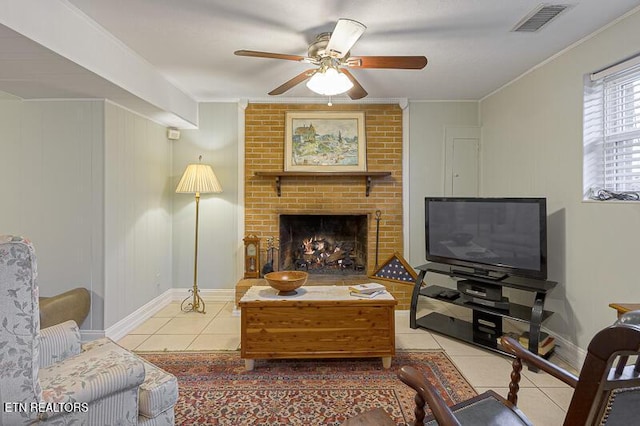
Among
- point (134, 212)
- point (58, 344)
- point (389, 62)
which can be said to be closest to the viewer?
point (58, 344)

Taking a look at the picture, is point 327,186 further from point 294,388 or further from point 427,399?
point 427,399

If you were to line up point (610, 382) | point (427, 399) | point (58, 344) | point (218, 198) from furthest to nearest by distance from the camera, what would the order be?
1. point (218, 198)
2. point (58, 344)
3. point (427, 399)
4. point (610, 382)

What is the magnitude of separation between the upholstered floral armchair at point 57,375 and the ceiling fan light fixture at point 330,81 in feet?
5.86

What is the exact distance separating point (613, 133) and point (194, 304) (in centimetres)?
413

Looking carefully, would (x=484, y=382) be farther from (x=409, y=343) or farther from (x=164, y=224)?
(x=164, y=224)

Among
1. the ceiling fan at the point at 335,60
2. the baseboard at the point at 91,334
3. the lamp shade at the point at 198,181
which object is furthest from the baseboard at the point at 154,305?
the ceiling fan at the point at 335,60

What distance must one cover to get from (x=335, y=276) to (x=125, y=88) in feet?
9.16

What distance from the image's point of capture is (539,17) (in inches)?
82.0

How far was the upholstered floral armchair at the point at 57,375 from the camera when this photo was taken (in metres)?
1.04

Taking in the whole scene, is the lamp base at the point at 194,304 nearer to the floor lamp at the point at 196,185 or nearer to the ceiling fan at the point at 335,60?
the floor lamp at the point at 196,185

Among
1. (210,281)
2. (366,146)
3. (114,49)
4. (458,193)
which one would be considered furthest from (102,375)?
(458,193)

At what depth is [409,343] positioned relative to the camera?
9.46 ft

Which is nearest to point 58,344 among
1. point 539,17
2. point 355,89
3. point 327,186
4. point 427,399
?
point 427,399

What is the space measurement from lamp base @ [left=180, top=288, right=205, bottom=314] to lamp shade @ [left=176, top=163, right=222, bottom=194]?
3.84ft
